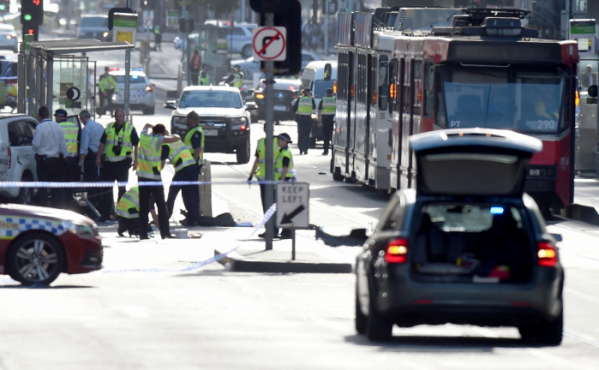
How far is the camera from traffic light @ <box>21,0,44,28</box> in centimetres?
2561

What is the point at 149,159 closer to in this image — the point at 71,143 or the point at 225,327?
the point at 71,143

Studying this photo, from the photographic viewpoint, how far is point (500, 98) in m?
20.7

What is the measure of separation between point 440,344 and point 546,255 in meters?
1.06

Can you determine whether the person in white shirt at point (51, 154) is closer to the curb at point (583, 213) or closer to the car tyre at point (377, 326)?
the curb at point (583, 213)

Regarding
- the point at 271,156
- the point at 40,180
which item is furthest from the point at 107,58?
the point at 271,156

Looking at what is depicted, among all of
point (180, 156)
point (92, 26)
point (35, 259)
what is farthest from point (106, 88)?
point (35, 259)

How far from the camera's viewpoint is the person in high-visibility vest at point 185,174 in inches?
758

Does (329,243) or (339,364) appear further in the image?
(329,243)

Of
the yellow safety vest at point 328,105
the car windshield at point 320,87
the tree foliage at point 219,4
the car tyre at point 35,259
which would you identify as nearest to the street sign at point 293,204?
the car tyre at point 35,259

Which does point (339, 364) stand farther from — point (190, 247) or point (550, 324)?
point (190, 247)

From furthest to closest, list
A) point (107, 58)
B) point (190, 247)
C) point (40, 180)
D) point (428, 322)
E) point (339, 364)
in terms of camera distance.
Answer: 1. point (107, 58)
2. point (40, 180)
3. point (190, 247)
4. point (428, 322)
5. point (339, 364)

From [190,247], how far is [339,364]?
29.9ft

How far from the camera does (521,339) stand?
413 inches

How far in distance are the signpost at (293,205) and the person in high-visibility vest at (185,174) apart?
338cm
